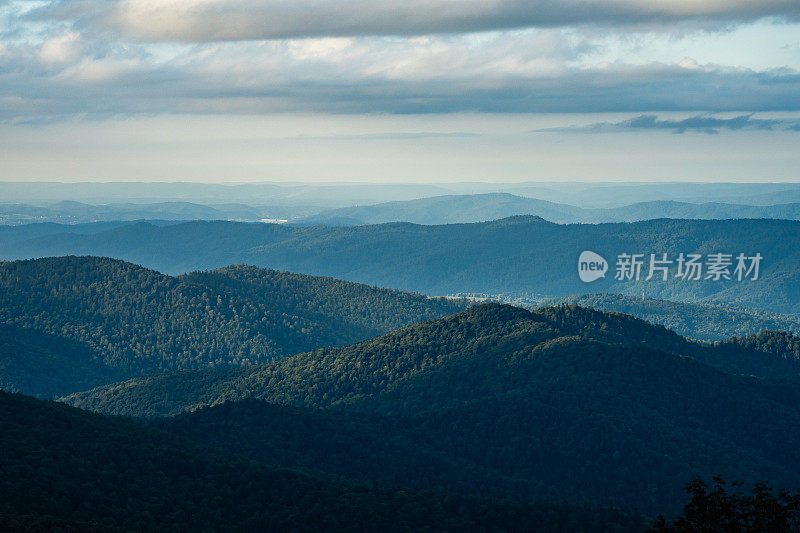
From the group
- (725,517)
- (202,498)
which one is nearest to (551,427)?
(202,498)

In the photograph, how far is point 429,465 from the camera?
145 meters

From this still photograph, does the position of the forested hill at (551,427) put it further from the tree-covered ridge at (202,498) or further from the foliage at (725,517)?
the foliage at (725,517)

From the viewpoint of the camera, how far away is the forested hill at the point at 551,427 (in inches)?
5679

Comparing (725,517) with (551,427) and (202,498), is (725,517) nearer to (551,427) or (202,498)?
(202,498)

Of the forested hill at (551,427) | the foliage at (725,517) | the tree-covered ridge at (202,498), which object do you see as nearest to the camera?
the foliage at (725,517)

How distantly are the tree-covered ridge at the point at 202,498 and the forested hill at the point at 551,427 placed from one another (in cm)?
2159

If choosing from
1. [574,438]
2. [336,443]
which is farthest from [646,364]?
[336,443]

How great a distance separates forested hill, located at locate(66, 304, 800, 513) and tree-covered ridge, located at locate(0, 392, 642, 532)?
21594 millimetres

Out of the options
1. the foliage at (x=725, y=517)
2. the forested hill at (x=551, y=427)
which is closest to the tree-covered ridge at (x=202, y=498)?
the forested hill at (x=551, y=427)

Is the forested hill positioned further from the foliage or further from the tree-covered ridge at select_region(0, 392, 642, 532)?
the foliage

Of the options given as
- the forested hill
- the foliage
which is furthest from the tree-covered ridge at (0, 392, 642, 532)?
the foliage

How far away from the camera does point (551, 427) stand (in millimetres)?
160375

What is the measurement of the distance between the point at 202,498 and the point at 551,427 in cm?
6879

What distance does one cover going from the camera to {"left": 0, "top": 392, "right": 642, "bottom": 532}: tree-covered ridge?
10331 centimetres
